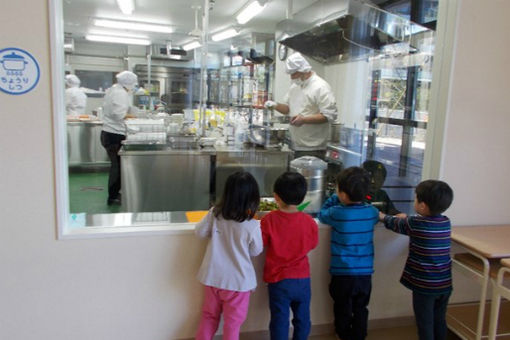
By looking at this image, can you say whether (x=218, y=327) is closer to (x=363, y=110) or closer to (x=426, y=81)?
(x=426, y=81)

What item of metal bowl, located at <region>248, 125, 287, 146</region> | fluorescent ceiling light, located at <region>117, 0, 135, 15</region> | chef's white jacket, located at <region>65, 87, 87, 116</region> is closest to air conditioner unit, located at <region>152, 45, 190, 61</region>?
fluorescent ceiling light, located at <region>117, 0, 135, 15</region>

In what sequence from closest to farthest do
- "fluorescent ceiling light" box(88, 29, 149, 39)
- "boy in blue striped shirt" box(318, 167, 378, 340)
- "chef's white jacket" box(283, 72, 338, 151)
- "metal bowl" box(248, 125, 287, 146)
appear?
"boy in blue striped shirt" box(318, 167, 378, 340) < "chef's white jacket" box(283, 72, 338, 151) < "metal bowl" box(248, 125, 287, 146) < "fluorescent ceiling light" box(88, 29, 149, 39)

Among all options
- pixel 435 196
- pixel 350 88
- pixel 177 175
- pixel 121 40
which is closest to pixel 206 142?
pixel 177 175

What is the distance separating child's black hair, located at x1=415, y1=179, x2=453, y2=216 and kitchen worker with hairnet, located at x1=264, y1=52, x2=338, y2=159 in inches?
50.5

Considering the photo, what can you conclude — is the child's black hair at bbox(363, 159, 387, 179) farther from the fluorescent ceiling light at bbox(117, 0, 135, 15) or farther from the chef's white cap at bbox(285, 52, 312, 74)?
the fluorescent ceiling light at bbox(117, 0, 135, 15)

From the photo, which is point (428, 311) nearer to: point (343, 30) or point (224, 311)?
point (224, 311)

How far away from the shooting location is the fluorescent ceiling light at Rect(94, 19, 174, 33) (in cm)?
414

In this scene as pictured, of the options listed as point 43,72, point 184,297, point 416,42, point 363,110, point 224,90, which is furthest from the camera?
point 224,90

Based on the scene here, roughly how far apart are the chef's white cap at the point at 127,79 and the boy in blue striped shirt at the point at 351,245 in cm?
246

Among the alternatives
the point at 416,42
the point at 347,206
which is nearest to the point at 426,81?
the point at 416,42

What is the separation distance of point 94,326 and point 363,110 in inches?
97.2

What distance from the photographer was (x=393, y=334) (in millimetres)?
1972

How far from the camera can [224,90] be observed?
3605 millimetres

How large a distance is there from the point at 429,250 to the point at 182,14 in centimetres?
380
